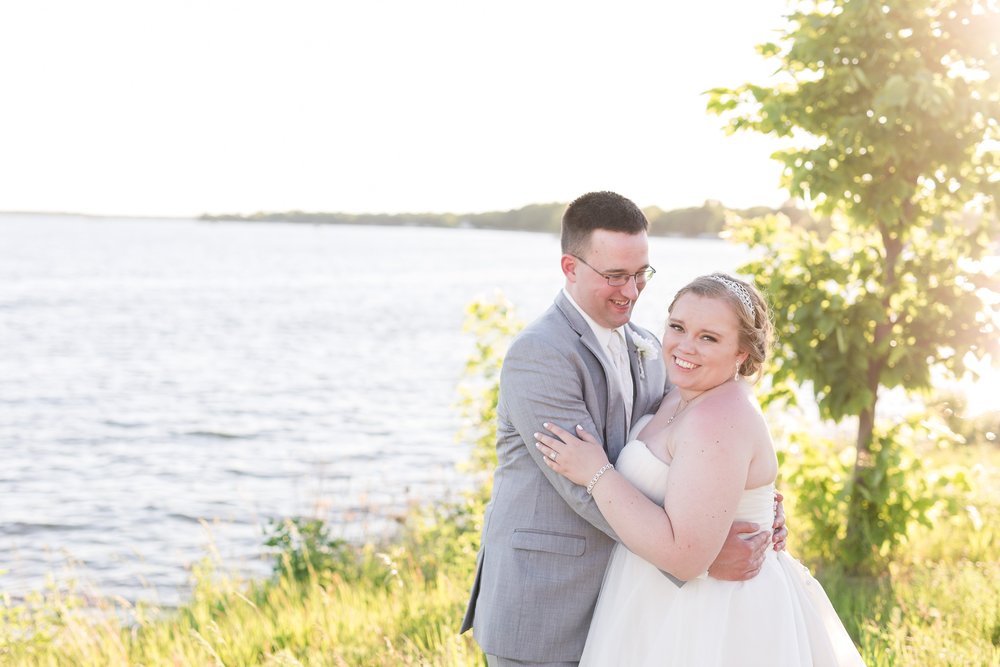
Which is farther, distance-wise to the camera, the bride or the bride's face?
the bride's face

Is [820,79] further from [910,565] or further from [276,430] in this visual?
[276,430]

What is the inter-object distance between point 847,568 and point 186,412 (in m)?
15.8

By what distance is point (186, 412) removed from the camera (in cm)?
1997

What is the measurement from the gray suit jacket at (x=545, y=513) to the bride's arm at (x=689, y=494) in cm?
21

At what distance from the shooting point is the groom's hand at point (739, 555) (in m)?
3.16

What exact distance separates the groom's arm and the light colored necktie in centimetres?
28

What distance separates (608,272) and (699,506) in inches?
36.4

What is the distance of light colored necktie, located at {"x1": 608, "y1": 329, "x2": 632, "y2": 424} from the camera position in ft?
11.8

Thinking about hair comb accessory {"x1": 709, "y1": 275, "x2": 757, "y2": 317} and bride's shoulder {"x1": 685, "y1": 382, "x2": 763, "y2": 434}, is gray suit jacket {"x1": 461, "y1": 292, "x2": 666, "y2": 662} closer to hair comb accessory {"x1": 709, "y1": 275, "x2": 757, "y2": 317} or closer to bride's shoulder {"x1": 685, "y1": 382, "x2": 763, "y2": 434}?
bride's shoulder {"x1": 685, "y1": 382, "x2": 763, "y2": 434}

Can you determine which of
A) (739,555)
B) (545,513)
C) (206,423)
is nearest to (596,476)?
(545,513)

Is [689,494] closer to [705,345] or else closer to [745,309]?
[705,345]

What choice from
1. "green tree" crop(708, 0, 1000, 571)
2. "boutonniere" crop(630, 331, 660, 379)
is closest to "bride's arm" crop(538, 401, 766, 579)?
"boutonniere" crop(630, 331, 660, 379)

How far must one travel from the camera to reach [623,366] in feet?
12.0

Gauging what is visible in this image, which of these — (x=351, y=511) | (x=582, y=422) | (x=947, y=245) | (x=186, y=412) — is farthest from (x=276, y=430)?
(x=582, y=422)
